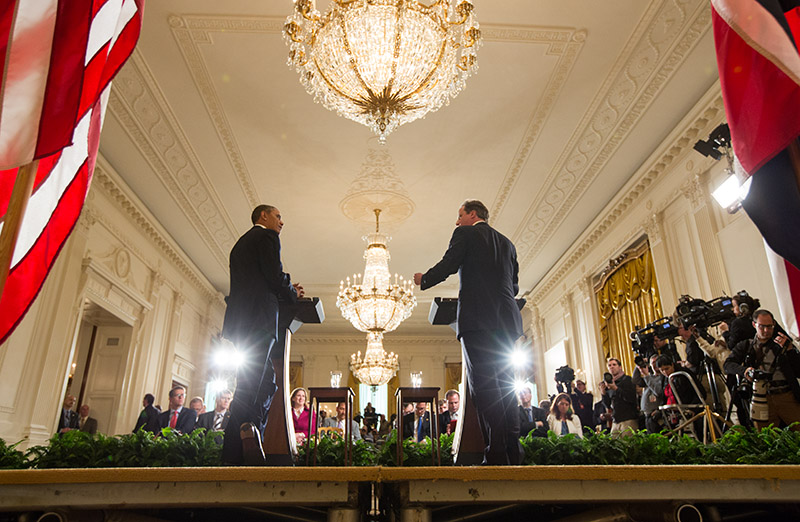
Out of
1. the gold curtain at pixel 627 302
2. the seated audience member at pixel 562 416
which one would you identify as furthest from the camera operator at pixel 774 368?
the gold curtain at pixel 627 302

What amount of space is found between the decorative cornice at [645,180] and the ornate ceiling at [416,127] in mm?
187

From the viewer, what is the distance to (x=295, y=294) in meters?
3.29

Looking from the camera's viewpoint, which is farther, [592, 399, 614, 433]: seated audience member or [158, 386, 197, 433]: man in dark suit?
[158, 386, 197, 433]: man in dark suit

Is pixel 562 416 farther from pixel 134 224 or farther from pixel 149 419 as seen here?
pixel 134 224

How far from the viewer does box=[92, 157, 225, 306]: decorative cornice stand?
24.5 feet

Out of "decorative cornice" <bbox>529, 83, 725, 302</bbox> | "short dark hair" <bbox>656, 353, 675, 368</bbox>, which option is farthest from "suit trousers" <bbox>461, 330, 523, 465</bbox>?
"decorative cornice" <bbox>529, 83, 725, 302</bbox>

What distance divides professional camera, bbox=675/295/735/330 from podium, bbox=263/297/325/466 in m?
3.52

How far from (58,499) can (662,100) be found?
6982mm

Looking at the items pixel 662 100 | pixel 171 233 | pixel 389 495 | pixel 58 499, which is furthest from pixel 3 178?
pixel 171 233

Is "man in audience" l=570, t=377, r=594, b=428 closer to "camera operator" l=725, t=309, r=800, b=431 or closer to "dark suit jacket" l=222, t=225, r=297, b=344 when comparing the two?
"camera operator" l=725, t=309, r=800, b=431

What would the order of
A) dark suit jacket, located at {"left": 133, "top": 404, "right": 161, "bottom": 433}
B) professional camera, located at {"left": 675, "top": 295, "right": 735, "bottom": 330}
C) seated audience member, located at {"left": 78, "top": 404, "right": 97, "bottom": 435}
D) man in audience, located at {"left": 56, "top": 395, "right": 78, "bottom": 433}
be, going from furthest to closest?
seated audience member, located at {"left": 78, "top": 404, "right": 97, "bottom": 435}
man in audience, located at {"left": 56, "top": 395, "right": 78, "bottom": 433}
dark suit jacket, located at {"left": 133, "top": 404, "right": 161, "bottom": 433}
professional camera, located at {"left": 675, "top": 295, "right": 735, "bottom": 330}

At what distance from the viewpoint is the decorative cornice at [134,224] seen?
7473 mm

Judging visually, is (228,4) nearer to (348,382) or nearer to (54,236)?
(54,236)

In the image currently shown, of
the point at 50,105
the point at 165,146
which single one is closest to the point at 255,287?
the point at 50,105
